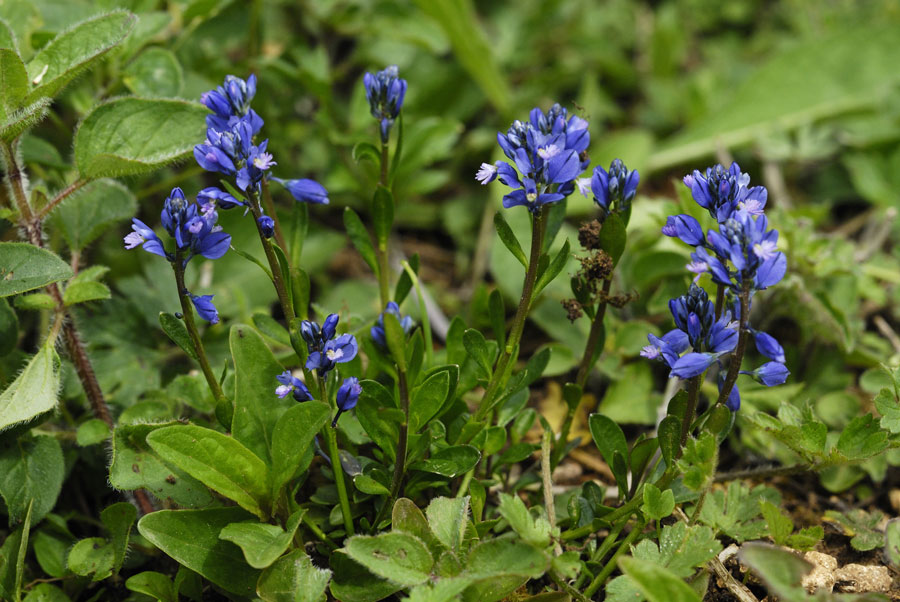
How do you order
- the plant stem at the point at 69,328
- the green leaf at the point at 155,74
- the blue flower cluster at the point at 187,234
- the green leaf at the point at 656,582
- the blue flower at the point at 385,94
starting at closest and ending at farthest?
the green leaf at the point at 656,582, the blue flower cluster at the point at 187,234, the blue flower at the point at 385,94, the plant stem at the point at 69,328, the green leaf at the point at 155,74

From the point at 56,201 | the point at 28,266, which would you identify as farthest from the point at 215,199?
the point at 56,201

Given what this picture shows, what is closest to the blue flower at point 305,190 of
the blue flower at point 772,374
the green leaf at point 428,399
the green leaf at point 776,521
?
the green leaf at point 428,399

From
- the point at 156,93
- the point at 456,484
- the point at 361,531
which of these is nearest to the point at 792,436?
the point at 456,484

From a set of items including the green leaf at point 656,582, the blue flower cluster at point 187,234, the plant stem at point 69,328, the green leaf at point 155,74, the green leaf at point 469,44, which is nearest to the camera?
the green leaf at point 656,582

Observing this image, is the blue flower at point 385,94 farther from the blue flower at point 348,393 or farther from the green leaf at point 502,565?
the green leaf at point 502,565

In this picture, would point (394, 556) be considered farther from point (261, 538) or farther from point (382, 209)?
point (382, 209)

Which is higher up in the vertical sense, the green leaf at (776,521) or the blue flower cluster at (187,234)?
the blue flower cluster at (187,234)

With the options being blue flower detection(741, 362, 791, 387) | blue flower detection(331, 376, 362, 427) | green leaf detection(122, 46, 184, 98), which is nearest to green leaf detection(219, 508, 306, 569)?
blue flower detection(331, 376, 362, 427)
